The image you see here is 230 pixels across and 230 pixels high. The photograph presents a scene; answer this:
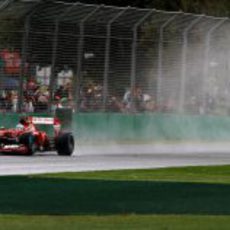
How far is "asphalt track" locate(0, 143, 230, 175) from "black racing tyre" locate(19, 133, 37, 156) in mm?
299

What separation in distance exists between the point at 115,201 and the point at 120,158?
13.8 metres

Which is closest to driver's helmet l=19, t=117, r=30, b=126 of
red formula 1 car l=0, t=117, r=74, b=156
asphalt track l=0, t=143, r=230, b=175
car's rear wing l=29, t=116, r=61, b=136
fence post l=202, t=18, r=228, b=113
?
red formula 1 car l=0, t=117, r=74, b=156

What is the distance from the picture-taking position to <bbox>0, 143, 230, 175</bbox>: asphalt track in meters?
25.0

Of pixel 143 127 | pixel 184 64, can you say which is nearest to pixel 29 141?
pixel 143 127

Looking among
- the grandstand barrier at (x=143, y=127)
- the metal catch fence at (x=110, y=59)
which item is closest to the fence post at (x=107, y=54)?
the metal catch fence at (x=110, y=59)

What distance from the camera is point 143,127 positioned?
122 ft

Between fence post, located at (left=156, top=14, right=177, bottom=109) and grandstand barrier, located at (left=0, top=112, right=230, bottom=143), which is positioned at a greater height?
fence post, located at (left=156, top=14, right=177, bottom=109)

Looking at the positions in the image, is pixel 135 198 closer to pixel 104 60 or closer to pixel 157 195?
pixel 157 195

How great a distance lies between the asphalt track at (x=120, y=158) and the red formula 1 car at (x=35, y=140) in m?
0.24

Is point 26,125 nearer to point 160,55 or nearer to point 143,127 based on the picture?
point 143,127

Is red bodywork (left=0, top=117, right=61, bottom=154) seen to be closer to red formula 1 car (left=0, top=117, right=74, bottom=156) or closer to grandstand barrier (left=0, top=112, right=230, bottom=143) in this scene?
red formula 1 car (left=0, top=117, right=74, bottom=156)

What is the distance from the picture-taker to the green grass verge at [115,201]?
13.8 m

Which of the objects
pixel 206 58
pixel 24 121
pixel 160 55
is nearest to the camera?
pixel 24 121

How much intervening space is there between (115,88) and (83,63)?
1.47m
